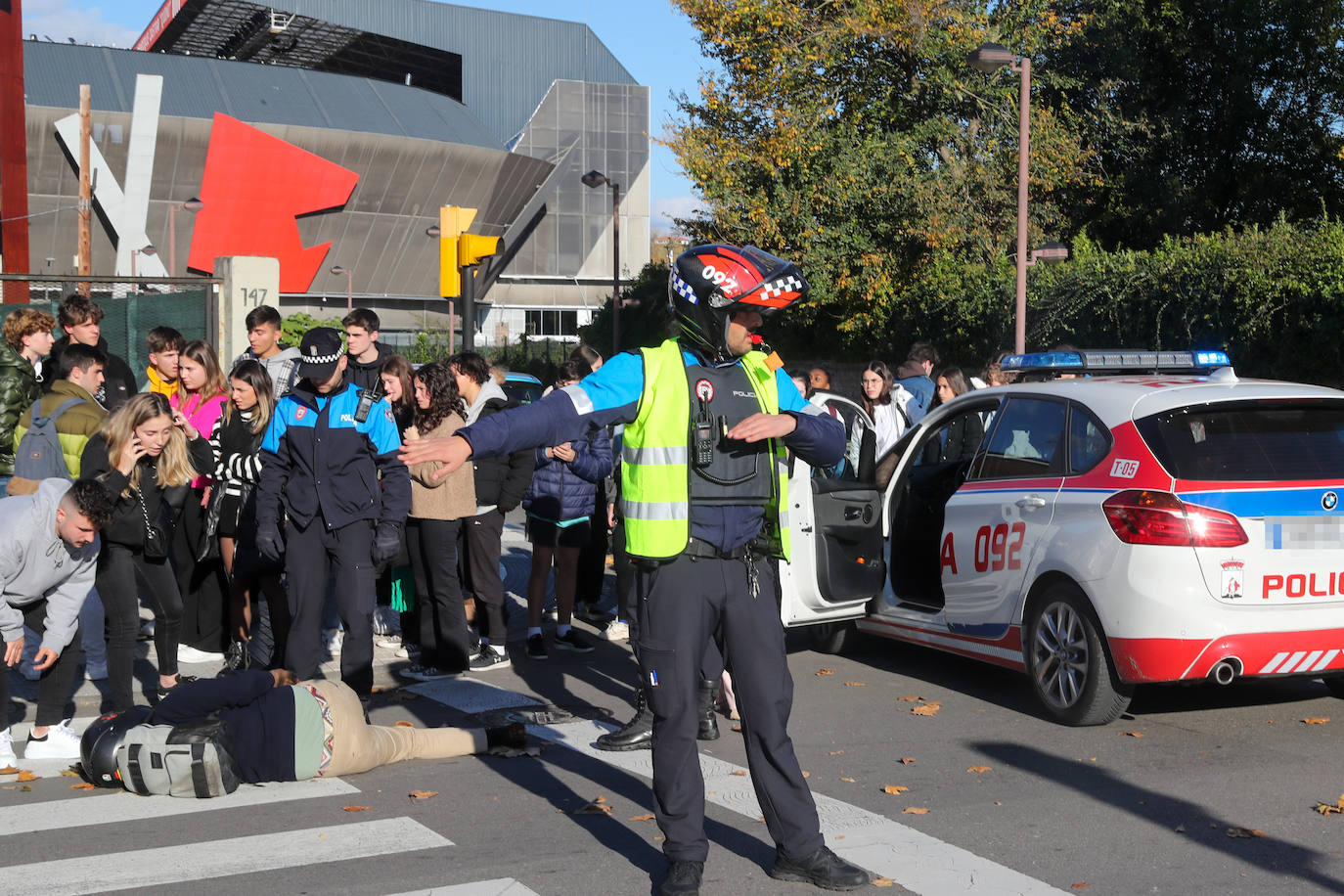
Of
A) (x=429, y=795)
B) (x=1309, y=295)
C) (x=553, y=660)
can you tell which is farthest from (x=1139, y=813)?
(x=1309, y=295)

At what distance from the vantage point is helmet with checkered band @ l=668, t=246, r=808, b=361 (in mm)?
4570

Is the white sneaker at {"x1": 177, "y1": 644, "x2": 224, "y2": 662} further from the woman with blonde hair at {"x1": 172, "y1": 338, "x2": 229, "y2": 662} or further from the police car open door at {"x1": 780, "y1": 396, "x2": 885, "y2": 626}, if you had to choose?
the police car open door at {"x1": 780, "y1": 396, "x2": 885, "y2": 626}

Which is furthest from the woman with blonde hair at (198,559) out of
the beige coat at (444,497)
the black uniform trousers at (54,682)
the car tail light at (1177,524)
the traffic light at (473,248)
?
the car tail light at (1177,524)

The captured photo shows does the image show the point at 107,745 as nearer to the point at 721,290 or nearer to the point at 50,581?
the point at 50,581

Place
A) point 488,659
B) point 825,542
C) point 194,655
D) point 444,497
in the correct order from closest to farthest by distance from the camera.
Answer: point 825,542
point 444,497
point 488,659
point 194,655

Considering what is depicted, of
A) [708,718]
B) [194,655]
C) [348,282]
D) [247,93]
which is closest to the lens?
[708,718]

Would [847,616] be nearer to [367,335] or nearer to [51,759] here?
[367,335]

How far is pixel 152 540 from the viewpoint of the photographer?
7.35 metres

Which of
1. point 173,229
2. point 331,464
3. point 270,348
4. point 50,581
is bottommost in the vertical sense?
point 50,581

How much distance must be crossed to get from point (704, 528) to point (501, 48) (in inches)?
3147

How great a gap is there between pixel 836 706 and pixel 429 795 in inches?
98.7

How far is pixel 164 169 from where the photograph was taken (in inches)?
2174

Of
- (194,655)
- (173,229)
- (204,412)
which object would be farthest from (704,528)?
(173,229)

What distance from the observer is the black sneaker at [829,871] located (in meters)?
4.55
